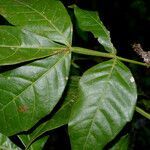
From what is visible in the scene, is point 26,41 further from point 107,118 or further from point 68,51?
point 107,118

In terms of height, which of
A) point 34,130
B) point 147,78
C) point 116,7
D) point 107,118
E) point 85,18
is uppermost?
point 85,18

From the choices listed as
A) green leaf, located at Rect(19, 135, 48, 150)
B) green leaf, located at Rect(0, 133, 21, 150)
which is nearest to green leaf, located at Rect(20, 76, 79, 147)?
green leaf, located at Rect(19, 135, 48, 150)

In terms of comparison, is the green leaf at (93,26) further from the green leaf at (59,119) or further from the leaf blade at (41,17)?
the green leaf at (59,119)

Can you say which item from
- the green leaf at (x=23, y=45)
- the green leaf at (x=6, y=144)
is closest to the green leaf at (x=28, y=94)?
the green leaf at (x=23, y=45)

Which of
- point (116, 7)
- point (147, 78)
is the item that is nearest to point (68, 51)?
point (147, 78)

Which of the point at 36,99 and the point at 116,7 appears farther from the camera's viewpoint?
the point at 116,7

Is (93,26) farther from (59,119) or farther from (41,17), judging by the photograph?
(59,119)

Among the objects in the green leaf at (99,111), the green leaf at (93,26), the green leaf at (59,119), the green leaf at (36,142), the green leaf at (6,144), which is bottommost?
the green leaf at (6,144)
